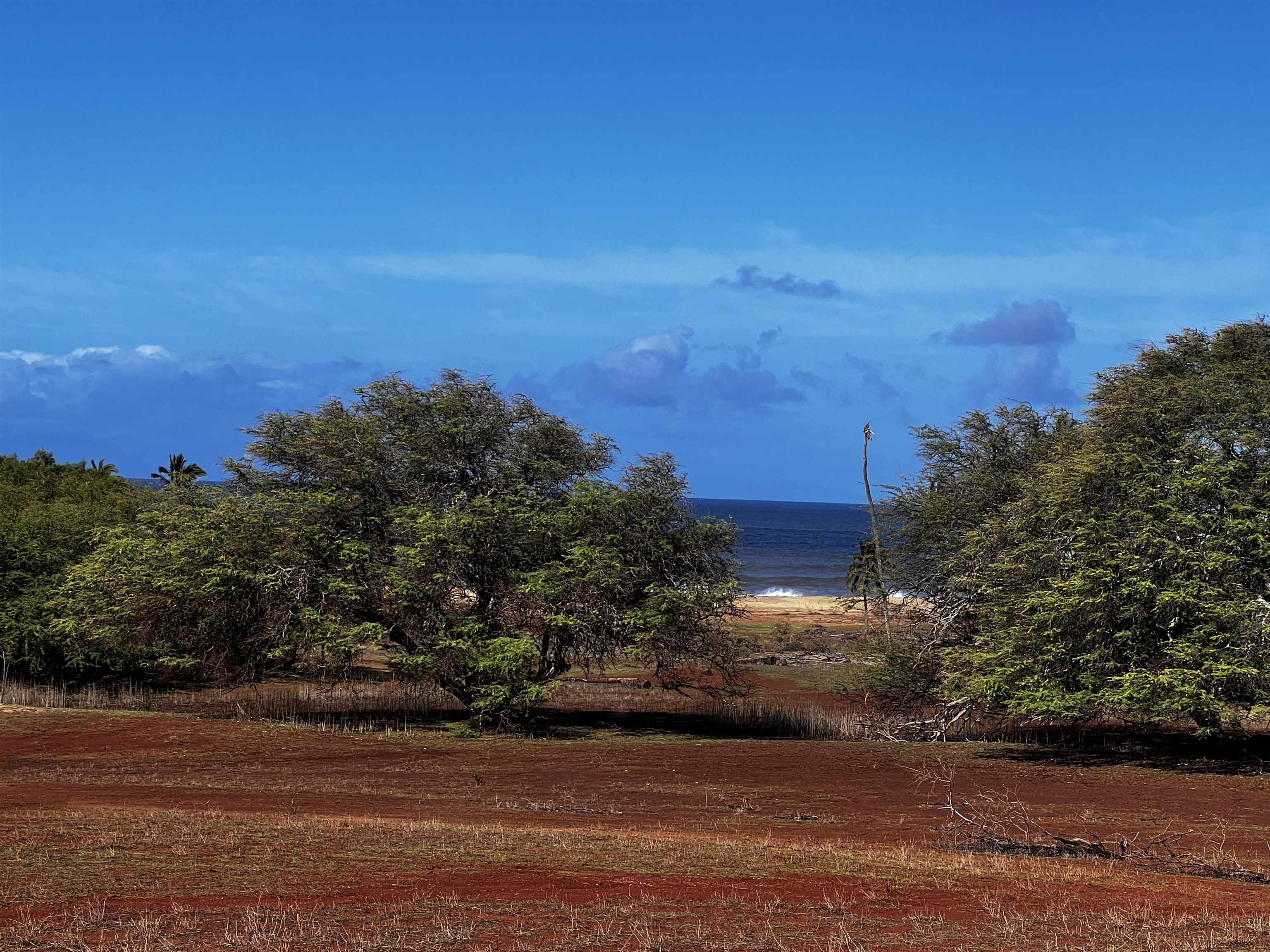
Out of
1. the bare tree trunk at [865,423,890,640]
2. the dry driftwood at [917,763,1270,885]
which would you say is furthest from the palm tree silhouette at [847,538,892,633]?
the dry driftwood at [917,763,1270,885]

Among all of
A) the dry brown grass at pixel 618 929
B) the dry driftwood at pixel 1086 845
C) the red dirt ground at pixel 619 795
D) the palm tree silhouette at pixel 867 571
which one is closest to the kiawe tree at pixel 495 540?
the red dirt ground at pixel 619 795

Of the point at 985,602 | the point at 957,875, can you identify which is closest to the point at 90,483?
the point at 985,602

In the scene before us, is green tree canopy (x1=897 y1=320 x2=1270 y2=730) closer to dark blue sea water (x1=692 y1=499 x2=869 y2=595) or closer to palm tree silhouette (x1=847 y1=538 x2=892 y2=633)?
palm tree silhouette (x1=847 y1=538 x2=892 y2=633)

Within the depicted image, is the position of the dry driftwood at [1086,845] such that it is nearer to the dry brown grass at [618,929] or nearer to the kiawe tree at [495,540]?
the dry brown grass at [618,929]

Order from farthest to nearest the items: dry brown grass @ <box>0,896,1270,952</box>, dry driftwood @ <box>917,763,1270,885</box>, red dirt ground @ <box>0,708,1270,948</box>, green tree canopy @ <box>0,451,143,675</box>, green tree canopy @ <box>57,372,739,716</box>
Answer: green tree canopy @ <box>0,451,143,675</box> → green tree canopy @ <box>57,372,739,716</box> → dry driftwood @ <box>917,763,1270,885</box> → red dirt ground @ <box>0,708,1270,948</box> → dry brown grass @ <box>0,896,1270,952</box>

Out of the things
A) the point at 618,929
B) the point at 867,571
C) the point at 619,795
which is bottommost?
the point at 619,795

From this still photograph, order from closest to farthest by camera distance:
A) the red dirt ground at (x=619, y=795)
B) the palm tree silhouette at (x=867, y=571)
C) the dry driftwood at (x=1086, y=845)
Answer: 1. the red dirt ground at (x=619, y=795)
2. the dry driftwood at (x=1086, y=845)
3. the palm tree silhouette at (x=867, y=571)

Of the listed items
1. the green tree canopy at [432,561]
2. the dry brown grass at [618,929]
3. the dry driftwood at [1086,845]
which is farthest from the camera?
the green tree canopy at [432,561]

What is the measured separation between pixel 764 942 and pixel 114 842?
8253 millimetres

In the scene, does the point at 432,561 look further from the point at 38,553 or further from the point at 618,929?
the point at 618,929

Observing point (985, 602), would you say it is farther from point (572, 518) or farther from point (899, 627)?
point (899, 627)

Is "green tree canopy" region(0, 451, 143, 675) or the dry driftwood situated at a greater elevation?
"green tree canopy" region(0, 451, 143, 675)

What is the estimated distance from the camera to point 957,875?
13.6 metres

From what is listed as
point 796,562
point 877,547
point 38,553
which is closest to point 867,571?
point 877,547
